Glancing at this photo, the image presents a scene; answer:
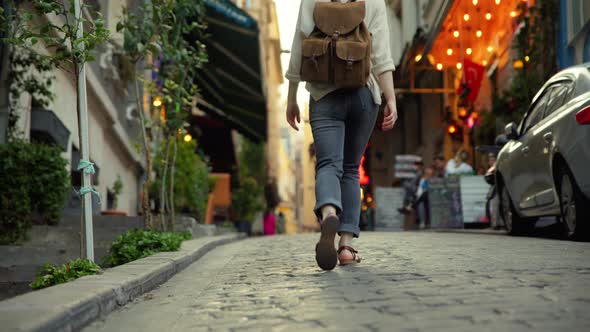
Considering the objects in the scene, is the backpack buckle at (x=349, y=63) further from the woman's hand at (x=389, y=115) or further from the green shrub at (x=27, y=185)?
the green shrub at (x=27, y=185)

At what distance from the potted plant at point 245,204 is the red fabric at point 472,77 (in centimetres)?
1110

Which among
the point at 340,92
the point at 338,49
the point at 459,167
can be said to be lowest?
the point at 340,92

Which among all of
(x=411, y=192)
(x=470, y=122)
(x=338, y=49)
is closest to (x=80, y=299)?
(x=338, y=49)

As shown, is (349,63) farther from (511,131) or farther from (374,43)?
(511,131)

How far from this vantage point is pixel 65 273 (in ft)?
16.6

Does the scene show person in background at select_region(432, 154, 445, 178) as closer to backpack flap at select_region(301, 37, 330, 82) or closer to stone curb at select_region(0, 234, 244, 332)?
stone curb at select_region(0, 234, 244, 332)

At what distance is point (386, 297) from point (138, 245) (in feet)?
12.5

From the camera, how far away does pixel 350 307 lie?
3.96 meters

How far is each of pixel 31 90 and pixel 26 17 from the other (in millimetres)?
4164

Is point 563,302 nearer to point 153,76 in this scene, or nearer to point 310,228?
point 153,76

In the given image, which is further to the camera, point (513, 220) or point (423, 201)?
point (423, 201)

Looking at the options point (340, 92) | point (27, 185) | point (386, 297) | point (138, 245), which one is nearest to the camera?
point (386, 297)

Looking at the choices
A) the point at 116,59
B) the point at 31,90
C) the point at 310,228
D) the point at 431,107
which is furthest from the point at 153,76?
the point at 310,228

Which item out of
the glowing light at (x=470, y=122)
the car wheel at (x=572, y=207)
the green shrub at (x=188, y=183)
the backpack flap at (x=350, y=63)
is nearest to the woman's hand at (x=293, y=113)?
the backpack flap at (x=350, y=63)
